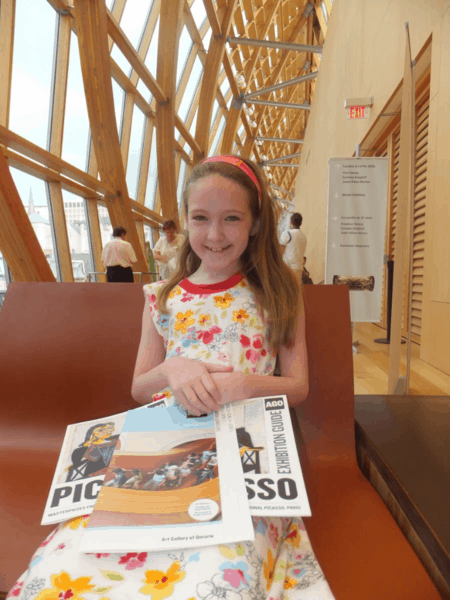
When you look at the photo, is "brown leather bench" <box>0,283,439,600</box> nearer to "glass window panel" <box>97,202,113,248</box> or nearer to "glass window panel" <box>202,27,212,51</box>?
"glass window panel" <box>97,202,113,248</box>

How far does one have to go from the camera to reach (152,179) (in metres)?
11.6

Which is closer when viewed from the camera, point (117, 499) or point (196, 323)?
point (117, 499)

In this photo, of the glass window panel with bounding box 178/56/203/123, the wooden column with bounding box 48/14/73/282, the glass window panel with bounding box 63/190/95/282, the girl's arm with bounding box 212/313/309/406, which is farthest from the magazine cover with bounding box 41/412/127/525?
the glass window panel with bounding box 178/56/203/123

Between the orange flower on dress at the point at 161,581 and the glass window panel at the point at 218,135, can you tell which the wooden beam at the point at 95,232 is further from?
the glass window panel at the point at 218,135

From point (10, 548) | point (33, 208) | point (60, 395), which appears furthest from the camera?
point (33, 208)

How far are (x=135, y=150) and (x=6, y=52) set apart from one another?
18.3 feet

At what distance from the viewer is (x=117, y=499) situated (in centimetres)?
80

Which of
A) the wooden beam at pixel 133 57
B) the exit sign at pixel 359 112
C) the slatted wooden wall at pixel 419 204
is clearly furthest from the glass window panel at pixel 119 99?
the slatted wooden wall at pixel 419 204

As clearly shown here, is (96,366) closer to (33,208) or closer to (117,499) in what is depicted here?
(117,499)

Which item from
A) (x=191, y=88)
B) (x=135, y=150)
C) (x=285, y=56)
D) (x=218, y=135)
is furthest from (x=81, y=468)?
(x=285, y=56)

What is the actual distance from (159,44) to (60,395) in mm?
9827

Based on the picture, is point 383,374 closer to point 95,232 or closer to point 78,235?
point 78,235

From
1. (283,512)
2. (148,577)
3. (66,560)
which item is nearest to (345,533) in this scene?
(283,512)

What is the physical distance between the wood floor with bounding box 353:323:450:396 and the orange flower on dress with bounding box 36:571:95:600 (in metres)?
2.12
